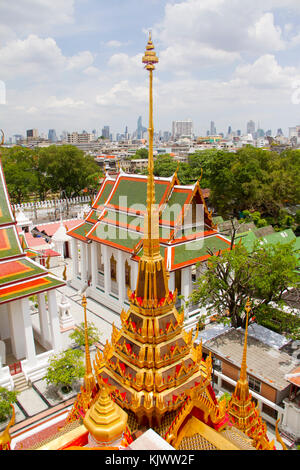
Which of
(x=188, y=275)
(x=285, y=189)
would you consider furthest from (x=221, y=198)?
(x=188, y=275)

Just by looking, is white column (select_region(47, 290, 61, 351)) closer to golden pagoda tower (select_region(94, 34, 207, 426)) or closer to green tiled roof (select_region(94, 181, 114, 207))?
golden pagoda tower (select_region(94, 34, 207, 426))

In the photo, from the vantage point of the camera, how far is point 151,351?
279 inches

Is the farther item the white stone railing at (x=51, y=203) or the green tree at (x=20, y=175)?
the white stone railing at (x=51, y=203)

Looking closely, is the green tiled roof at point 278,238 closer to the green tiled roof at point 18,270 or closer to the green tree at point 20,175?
the green tiled roof at point 18,270

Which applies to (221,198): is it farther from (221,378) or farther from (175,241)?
(221,378)

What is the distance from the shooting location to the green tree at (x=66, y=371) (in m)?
13.6

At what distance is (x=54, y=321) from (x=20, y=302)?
1970 millimetres

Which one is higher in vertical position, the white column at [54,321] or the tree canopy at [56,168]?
the tree canopy at [56,168]

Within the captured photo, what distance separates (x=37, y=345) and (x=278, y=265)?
1280 cm

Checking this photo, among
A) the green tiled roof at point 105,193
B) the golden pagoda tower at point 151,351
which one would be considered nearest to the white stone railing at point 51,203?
the green tiled roof at point 105,193

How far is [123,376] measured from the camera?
7.19 metres

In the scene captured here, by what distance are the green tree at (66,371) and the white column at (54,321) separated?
165cm

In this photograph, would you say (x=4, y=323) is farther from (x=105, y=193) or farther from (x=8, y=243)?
(x=105, y=193)

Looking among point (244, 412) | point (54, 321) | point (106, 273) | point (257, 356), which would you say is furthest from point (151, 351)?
point (106, 273)
